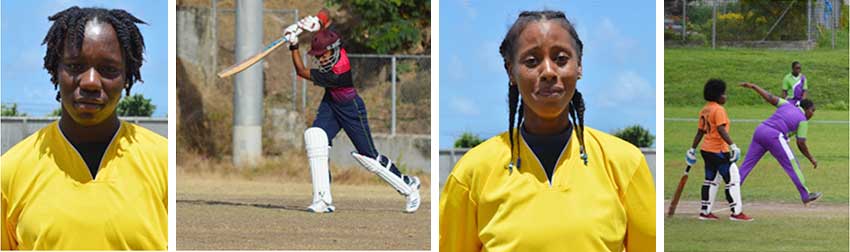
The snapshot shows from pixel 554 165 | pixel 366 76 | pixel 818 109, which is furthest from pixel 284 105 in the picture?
pixel 554 165

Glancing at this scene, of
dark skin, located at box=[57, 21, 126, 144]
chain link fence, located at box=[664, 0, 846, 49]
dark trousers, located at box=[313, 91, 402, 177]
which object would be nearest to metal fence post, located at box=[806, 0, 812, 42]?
chain link fence, located at box=[664, 0, 846, 49]

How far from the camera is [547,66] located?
15.9 feet

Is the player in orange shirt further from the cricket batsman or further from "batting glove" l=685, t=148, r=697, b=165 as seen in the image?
the cricket batsman

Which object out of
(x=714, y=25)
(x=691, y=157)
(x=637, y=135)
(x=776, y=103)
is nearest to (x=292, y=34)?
(x=637, y=135)

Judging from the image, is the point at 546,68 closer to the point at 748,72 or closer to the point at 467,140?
the point at 467,140

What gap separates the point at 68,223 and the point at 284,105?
162 inches

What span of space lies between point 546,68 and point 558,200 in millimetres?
474

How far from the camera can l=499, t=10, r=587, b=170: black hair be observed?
4.89 m

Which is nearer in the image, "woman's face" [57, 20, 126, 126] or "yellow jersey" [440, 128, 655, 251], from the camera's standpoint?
"yellow jersey" [440, 128, 655, 251]

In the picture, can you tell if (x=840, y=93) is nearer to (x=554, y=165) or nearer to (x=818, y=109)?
(x=818, y=109)

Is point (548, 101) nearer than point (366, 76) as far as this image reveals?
Yes

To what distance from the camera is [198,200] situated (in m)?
8.72

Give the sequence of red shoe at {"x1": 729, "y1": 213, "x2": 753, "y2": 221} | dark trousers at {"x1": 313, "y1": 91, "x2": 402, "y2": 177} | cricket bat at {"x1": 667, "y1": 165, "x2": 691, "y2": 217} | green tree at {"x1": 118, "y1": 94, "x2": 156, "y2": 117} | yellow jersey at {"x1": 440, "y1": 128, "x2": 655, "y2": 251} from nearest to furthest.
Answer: yellow jersey at {"x1": 440, "y1": 128, "x2": 655, "y2": 251}, green tree at {"x1": 118, "y1": 94, "x2": 156, "y2": 117}, dark trousers at {"x1": 313, "y1": 91, "x2": 402, "y2": 177}, cricket bat at {"x1": 667, "y1": 165, "x2": 691, "y2": 217}, red shoe at {"x1": 729, "y1": 213, "x2": 753, "y2": 221}

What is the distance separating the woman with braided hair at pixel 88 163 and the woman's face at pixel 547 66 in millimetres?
1712
